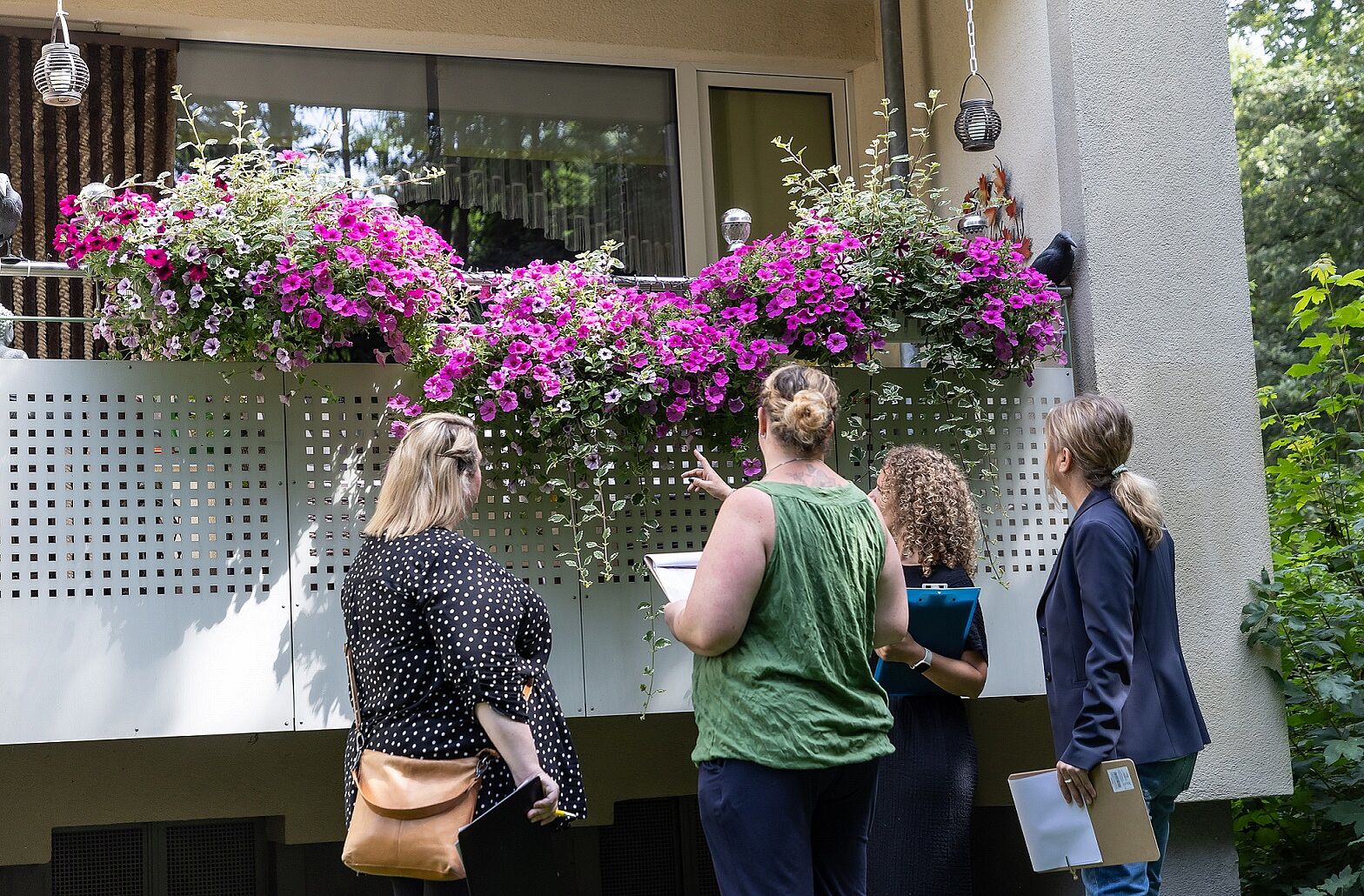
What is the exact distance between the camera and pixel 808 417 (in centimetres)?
301

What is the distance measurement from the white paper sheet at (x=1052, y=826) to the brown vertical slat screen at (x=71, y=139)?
16.5 ft

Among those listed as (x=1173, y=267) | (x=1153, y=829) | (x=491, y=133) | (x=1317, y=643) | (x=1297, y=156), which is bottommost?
(x=1153, y=829)

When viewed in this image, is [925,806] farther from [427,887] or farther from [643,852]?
[643,852]

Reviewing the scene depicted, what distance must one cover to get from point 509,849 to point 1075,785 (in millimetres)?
1398

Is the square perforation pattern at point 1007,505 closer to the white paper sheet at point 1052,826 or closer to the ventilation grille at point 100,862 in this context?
the white paper sheet at point 1052,826

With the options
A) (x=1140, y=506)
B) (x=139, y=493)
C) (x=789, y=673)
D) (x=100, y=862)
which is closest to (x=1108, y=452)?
(x=1140, y=506)

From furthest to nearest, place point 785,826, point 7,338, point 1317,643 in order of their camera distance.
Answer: point 1317,643
point 7,338
point 785,826

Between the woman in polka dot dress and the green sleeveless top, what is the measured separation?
420mm

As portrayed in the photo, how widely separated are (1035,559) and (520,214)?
360 cm

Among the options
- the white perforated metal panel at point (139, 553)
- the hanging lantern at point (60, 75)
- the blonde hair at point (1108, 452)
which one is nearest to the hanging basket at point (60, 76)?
the hanging lantern at point (60, 75)

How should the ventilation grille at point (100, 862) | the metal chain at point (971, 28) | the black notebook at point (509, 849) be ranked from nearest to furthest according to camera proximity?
the black notebook at point (509, 849) → the ventilation grille at point (100, 862) → the metal chain at point (971, 28)

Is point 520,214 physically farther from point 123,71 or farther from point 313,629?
point 313,629

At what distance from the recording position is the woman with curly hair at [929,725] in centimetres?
378

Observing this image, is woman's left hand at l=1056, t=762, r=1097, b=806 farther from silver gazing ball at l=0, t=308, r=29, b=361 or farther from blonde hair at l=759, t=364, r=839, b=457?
silver gazing ball at l=0, t=308, r=29, b=361
